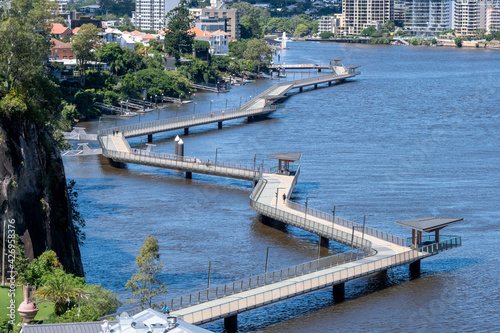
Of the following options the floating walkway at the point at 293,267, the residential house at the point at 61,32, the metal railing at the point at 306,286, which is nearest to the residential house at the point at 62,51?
the residential house at the point at 61,32

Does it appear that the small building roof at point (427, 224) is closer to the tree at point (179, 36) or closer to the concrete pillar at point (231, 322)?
the concrete pillar at point (231, 322)

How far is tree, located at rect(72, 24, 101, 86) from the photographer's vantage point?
463ft

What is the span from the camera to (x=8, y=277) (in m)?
48.7

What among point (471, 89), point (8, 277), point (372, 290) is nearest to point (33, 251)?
point (8, 277)

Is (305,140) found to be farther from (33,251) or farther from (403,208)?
(33,251)

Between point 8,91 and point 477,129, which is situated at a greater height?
point 8,91

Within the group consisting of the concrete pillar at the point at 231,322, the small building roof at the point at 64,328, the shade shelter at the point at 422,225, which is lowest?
the concrete pillar at the point at 231,322

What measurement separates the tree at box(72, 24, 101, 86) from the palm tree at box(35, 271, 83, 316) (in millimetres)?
97894

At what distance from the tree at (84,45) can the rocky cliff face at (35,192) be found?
271 ft

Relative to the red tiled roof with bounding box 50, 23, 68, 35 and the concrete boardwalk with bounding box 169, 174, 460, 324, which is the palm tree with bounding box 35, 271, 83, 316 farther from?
the red tiled roof with bounding box 50, 23, 68, 35

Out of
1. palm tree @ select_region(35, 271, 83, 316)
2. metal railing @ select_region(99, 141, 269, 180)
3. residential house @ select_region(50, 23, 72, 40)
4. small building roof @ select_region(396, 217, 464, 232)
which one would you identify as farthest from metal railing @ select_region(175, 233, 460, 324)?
residential house @ select_region(50, 23, 72, 40)

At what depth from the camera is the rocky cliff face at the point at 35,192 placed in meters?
52.1

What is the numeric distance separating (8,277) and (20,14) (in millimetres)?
37841

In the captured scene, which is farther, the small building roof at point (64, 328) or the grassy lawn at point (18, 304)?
the grassy lawn at point (18, 304)
